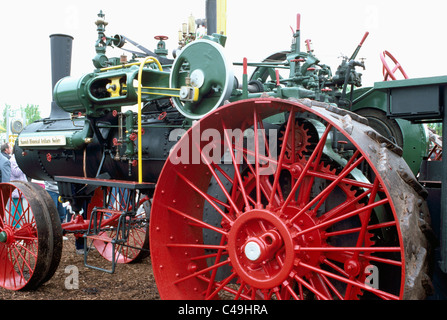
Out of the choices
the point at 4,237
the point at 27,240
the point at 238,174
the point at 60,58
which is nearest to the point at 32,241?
the point at 27,240

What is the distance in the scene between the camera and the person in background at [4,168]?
730 centimetres

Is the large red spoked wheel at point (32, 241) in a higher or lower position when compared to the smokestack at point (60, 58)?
lower

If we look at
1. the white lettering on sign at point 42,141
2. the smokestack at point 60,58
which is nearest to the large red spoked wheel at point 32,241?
the white lettering on sign at point 42,141

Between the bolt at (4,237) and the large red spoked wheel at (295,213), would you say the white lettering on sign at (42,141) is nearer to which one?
the bolt at (4,237)

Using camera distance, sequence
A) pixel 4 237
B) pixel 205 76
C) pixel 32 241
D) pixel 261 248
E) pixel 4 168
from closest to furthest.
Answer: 1. pixel 261 248
2. pixel 205 76
3. pixel 32 241
4. pixel 4 237
5. pixel 4 168

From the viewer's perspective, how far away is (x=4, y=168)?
7.33 meters

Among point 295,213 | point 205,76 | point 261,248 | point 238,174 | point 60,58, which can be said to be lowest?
point 261,248

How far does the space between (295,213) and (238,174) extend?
1.46 feet

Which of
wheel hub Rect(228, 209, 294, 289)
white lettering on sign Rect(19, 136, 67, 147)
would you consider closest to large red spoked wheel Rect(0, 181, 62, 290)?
white lettering on sign Rect(19, 136, 67, 147)

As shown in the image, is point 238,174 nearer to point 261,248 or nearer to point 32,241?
point 261,248

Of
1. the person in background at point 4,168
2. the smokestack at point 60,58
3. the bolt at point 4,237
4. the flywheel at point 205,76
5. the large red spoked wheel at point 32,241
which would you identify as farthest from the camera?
the person in background at point 4,168

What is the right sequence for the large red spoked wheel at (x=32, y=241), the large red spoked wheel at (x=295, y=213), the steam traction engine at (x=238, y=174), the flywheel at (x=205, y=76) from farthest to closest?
1. the large red spoked wheel at (x=32, y=241)
2. the flywheel at (x=205, y=76)
3. the steam traction engine at (x=238, y=174)
4. the large red spoked wheel at (x=295, y=213)
